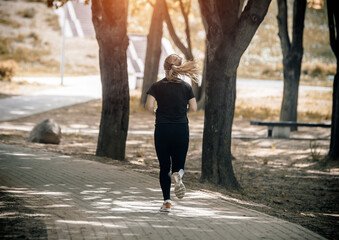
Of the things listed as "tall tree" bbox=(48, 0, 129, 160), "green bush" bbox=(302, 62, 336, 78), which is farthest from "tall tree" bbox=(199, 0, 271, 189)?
"green bush" bbox=(302, 62, 336, 78)

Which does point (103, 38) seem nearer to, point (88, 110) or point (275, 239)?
point (275, 239)

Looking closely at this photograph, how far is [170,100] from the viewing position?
7.09 meters

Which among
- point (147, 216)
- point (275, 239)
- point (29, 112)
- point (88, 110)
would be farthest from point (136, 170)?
point (88, 110)

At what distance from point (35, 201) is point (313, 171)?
772 centimetres

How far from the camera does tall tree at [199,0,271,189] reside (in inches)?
406

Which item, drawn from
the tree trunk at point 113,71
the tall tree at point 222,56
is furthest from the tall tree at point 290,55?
the tall tree at point 222,56

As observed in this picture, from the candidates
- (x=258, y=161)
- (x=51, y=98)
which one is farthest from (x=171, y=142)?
(x=51, y=98)

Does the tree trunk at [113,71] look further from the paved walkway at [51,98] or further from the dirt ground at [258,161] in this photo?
the paved walkway at [51,98]

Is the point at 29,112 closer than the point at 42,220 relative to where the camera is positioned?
No

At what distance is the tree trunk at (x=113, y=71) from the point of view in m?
12.2

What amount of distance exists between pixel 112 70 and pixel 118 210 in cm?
559

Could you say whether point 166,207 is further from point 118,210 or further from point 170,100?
point 170,100

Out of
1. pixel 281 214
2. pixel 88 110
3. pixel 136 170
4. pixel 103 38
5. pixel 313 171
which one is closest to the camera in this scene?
pixel 281 214

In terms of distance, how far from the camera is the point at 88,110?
2464 cm
